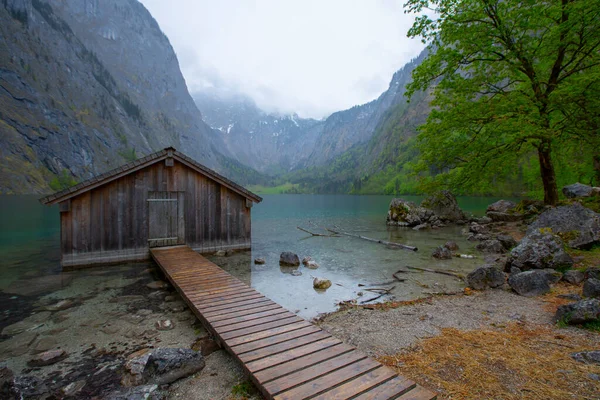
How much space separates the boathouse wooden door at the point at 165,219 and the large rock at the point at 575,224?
15964mm

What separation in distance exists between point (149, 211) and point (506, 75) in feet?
72.2

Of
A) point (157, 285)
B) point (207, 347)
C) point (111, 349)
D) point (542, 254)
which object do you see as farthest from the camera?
point (157, 285)

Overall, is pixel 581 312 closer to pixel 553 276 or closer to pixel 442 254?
pixel 553 276

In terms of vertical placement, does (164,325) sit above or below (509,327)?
below

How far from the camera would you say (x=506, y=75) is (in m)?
19.1

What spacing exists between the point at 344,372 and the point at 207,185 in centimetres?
1306

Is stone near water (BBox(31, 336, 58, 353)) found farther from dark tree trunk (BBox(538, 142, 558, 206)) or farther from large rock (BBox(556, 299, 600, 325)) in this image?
dark tree trunk (BBox(538, 142, 558, 206))

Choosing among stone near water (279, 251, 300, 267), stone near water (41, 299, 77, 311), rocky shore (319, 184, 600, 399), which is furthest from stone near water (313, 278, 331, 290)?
stone near water (41, 299, 77, 311)

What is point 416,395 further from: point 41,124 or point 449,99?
point 41,124

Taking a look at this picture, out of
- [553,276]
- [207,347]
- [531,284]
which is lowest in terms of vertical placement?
[207,347]

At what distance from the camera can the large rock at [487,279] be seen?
1023 centimetres

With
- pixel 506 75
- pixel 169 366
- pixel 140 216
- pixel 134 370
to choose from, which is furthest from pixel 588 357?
pixel 506 75

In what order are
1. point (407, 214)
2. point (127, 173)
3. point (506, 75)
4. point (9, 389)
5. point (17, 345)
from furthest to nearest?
point (407, 214)
point (506, 75)
point (127, 173)
point (17, 345)
point (9, 389)

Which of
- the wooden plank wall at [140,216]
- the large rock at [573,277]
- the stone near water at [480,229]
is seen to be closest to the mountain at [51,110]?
the wooden plank wall at [140,216]
